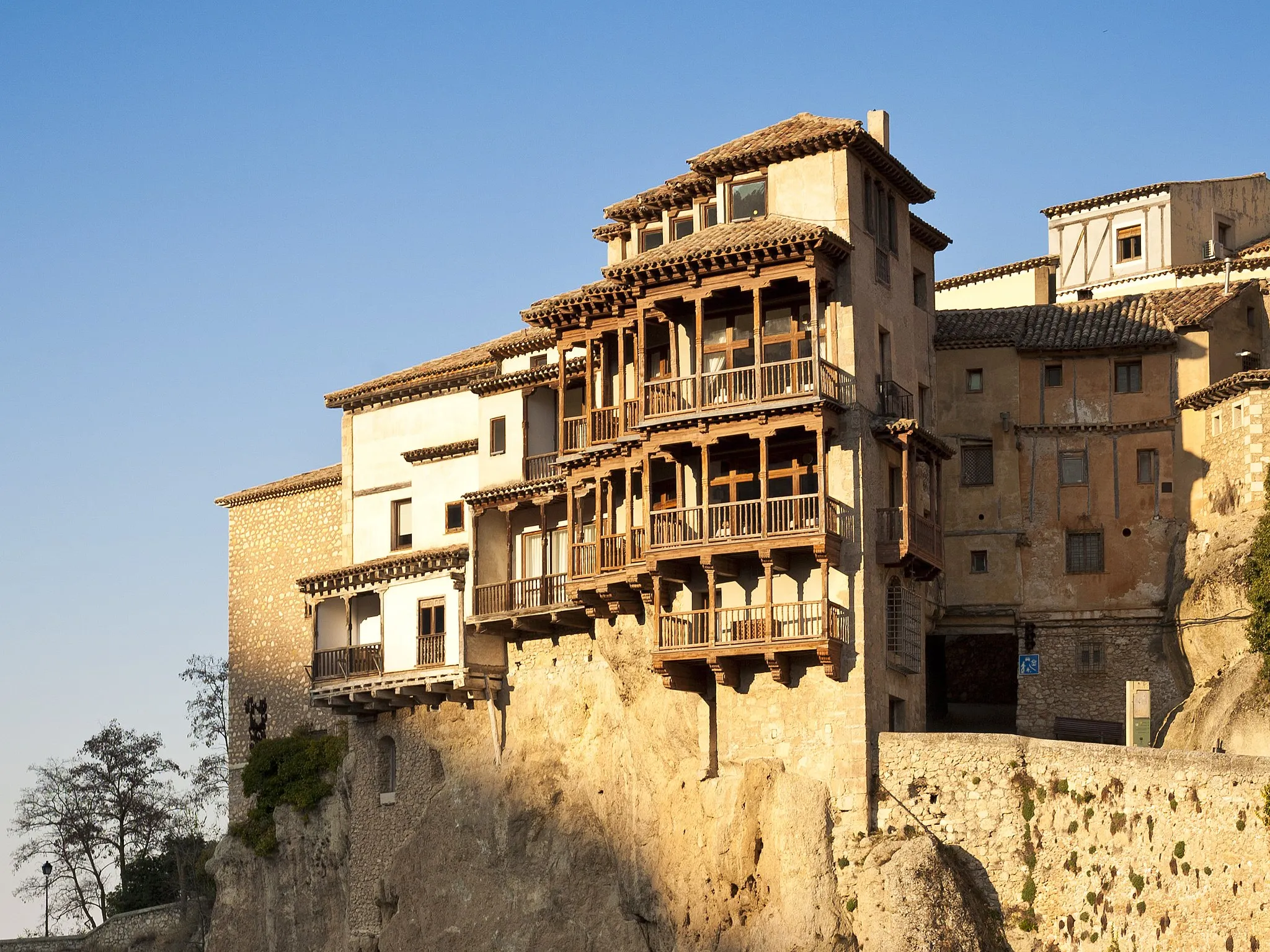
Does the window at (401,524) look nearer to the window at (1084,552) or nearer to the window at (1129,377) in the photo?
the window at (1084,552)

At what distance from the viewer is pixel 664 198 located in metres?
59.8

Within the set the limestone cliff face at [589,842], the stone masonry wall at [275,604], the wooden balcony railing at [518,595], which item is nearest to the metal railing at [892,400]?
the limestone cliff face at [589,842]

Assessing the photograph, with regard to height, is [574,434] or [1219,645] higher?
[574,434]

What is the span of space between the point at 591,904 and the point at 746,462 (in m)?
12.3

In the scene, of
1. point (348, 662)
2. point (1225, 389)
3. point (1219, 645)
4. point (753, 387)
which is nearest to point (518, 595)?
point (348, 662)

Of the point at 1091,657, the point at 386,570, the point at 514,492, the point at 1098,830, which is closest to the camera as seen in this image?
the point at 1098,830

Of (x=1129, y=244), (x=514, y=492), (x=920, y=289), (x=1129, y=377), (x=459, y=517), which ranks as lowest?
(x=459, y=517)

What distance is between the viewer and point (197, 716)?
8681 cm

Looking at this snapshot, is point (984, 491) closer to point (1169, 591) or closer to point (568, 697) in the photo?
point (1169, 591)

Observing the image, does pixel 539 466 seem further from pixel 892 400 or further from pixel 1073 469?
pixel 1073 469

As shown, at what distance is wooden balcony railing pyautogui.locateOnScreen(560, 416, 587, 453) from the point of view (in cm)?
5916

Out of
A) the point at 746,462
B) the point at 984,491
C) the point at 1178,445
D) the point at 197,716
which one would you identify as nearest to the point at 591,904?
the point at 746,462

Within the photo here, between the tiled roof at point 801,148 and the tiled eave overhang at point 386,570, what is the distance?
13.8 meters

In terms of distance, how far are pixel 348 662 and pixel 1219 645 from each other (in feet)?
83.2
